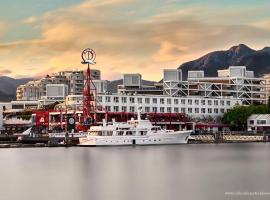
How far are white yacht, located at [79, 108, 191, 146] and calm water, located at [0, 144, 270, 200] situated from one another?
107ft

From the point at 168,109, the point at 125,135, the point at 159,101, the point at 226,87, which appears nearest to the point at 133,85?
the point at 226,87

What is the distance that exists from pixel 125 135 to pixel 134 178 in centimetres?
5571

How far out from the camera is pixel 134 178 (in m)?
50.8

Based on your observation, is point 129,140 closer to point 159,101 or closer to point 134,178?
point 159,101

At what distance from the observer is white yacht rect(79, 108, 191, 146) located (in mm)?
105875

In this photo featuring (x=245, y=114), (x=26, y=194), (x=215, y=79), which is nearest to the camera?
(x=26, y=194)

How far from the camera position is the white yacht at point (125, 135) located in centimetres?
10588

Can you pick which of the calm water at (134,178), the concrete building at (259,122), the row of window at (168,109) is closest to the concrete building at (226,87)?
the row of window at (168,109)

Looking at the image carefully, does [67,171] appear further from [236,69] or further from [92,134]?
[236,69]

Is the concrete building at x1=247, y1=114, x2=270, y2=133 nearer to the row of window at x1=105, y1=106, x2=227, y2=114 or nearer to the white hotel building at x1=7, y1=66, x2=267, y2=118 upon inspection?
the white hotel building at x1=7, y1=66, x2=267, y2=118

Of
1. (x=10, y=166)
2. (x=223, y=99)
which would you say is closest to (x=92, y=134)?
(x=10, y=166)

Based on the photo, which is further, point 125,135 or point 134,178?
point 125,135

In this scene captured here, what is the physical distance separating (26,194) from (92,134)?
64.6 m

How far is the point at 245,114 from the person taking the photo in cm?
14938
